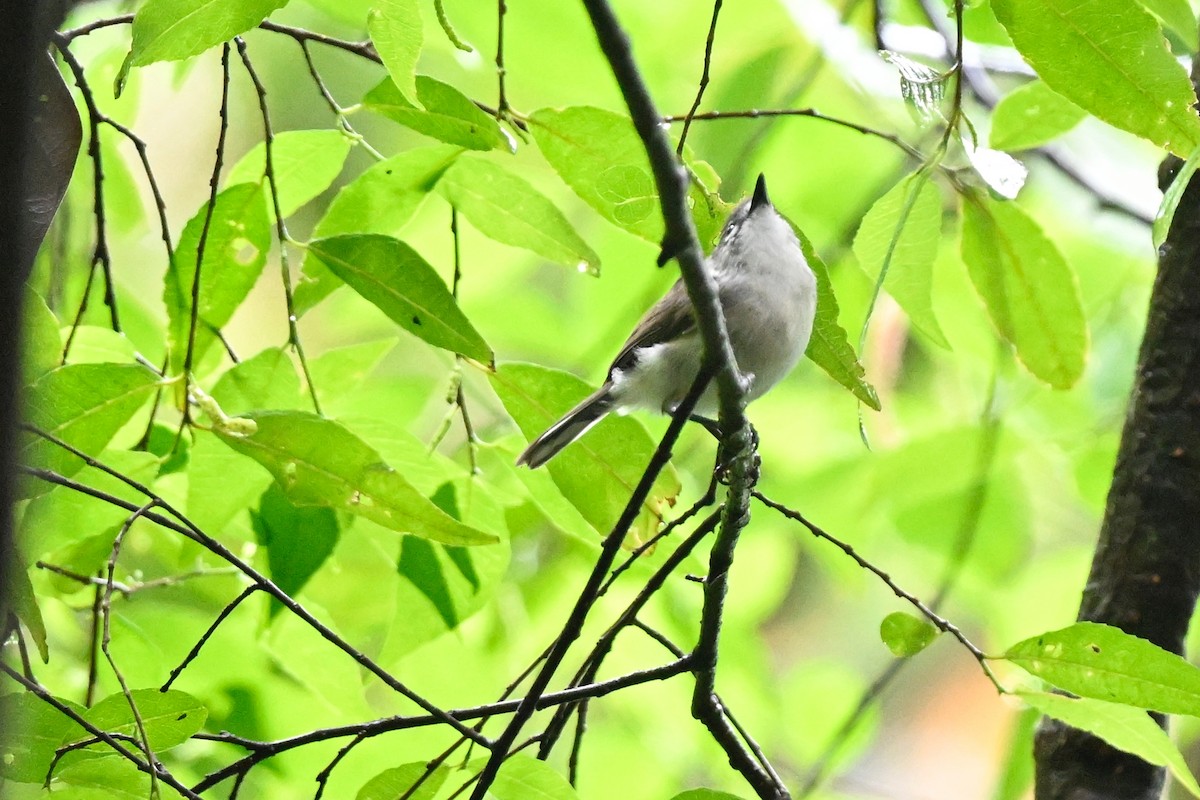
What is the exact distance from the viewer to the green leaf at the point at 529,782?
1.00m

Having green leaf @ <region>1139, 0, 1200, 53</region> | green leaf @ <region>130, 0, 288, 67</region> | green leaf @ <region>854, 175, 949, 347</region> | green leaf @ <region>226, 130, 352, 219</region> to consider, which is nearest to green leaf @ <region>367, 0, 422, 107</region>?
green leaf @ <region>130, 0, 288, 67</region>

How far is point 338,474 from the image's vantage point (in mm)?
1031

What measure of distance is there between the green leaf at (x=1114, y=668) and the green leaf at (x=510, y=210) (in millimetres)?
585

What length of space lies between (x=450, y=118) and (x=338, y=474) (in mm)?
350

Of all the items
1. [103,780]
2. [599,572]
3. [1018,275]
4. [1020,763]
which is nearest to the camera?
[599,572]

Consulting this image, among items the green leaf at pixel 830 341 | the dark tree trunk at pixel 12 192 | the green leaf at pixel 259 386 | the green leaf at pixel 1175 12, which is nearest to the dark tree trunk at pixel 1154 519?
the green leaf at pixel 1175 12

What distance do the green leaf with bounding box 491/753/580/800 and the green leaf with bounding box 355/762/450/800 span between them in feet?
0.21

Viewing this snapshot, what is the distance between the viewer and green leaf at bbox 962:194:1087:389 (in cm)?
129

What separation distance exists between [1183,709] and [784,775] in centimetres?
146

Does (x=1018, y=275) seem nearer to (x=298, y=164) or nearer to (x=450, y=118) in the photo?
(x=450, y=118)

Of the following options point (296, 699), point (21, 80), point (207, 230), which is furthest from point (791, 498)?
point (21, 80)

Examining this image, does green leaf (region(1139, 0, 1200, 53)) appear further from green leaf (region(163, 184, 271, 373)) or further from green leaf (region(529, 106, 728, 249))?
green leaf (region(163, 184, 271, 373))

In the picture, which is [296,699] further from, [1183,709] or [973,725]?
[973,725]

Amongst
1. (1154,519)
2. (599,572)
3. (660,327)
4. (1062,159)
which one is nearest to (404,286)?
(599,572)
